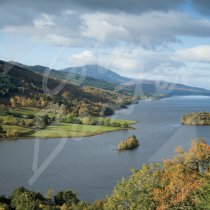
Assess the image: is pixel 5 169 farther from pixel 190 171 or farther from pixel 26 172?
pixel 190 171

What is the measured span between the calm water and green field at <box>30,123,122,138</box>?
4.63m

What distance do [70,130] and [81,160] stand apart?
40219 millimetres

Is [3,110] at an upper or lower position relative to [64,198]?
upper

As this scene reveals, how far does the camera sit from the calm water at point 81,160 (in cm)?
6081

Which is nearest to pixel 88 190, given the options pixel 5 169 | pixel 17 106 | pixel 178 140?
pixel 5 169

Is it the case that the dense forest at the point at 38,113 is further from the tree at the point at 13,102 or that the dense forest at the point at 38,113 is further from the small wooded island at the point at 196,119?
the small wooded island at the point at 196,119

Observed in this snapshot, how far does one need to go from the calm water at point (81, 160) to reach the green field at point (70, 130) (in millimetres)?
4634

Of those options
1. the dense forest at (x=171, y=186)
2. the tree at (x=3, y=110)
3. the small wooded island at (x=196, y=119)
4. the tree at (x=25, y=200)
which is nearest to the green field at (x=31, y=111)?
the tree at (x=3, y=110)

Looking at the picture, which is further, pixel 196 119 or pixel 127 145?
pixel 196 119

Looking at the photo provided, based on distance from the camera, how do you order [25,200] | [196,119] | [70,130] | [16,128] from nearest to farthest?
[25,200] < [16,128] < [70,130] < [196,119]

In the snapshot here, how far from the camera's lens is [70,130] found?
11875 centimetres

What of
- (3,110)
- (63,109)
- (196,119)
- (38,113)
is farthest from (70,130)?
(196,119)

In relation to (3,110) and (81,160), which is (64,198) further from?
(3,110)

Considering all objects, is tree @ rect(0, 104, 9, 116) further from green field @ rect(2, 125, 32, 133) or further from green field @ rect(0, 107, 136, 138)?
green field @ rect(2, 125, 32, 133)
